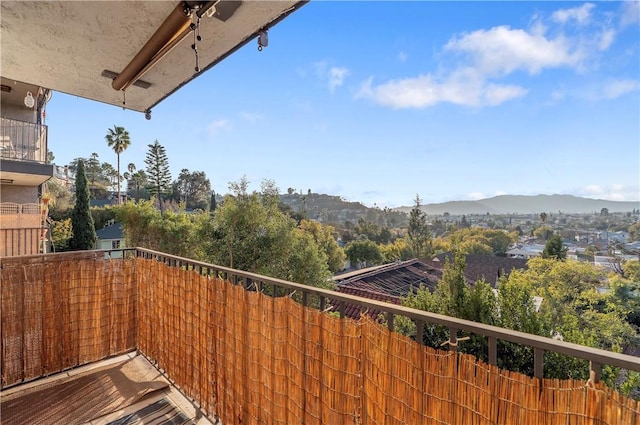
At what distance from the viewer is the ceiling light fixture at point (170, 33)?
4.41ft

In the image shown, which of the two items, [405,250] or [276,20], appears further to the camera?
[405,250]

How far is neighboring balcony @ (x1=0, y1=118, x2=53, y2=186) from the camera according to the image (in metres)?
5.79

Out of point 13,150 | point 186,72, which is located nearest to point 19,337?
point 186,72

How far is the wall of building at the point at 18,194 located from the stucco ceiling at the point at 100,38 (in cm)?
731

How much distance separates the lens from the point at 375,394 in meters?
1.20

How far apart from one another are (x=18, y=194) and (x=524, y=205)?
213 feet

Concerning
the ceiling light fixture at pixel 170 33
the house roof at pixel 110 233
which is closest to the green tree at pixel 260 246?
the ceiling light fixture at pixel 170 33

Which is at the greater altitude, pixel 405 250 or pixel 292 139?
pixel 292 139

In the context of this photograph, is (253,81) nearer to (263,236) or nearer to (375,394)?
(263,236)

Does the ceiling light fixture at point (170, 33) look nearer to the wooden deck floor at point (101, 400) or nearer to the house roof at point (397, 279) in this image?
the wooden deck floor at point (101, 400)

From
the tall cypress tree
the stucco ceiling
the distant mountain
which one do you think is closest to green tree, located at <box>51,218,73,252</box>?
the tall cypress tree

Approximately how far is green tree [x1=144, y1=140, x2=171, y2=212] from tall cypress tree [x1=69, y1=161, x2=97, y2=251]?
951cm

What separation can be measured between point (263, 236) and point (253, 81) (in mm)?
5077

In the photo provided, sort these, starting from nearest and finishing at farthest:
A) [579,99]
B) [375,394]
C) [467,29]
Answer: [375,394]
[467,29]
[579,99]
